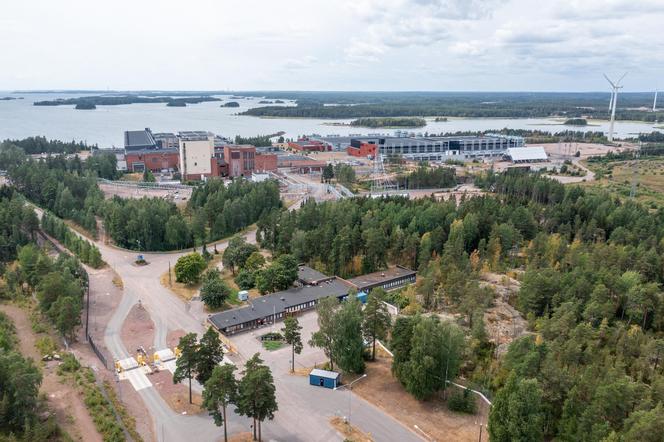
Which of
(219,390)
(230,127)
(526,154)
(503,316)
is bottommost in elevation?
(503,316)

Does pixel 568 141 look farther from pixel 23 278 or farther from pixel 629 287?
pixel 23 278

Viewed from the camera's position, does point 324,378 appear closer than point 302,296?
Yes

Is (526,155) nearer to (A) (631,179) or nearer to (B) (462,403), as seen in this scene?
(A) (631,179)

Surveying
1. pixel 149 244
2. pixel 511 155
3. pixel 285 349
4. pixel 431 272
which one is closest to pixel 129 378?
pixel 285 349

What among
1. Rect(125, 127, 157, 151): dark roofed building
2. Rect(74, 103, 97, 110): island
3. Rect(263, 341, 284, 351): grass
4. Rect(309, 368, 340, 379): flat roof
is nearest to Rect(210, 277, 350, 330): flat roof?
Rect(263, 341, 284, 351): grass

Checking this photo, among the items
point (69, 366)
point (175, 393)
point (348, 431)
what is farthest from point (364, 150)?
point (348, 431)
